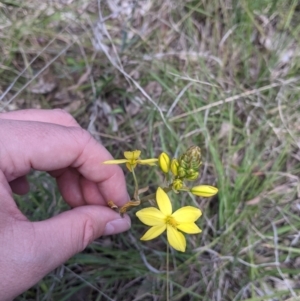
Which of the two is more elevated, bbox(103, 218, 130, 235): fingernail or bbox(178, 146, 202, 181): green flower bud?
bbox(178, 146, 202, 181): green flower bud

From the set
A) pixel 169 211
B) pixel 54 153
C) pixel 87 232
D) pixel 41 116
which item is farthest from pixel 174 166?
pixel 41 116

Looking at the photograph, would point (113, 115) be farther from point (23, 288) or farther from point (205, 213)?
point (23, 288)

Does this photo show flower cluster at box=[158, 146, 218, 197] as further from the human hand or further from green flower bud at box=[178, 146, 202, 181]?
the human hand

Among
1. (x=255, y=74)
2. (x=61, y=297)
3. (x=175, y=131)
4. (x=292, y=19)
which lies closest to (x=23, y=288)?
(x=61, y=297)

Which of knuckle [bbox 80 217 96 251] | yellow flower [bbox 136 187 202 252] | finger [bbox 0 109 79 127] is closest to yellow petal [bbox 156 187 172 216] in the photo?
yellow flower [bbox 136 187 202 252]

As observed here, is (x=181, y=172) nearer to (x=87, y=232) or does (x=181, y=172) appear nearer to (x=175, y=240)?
(x=175, y=240)
